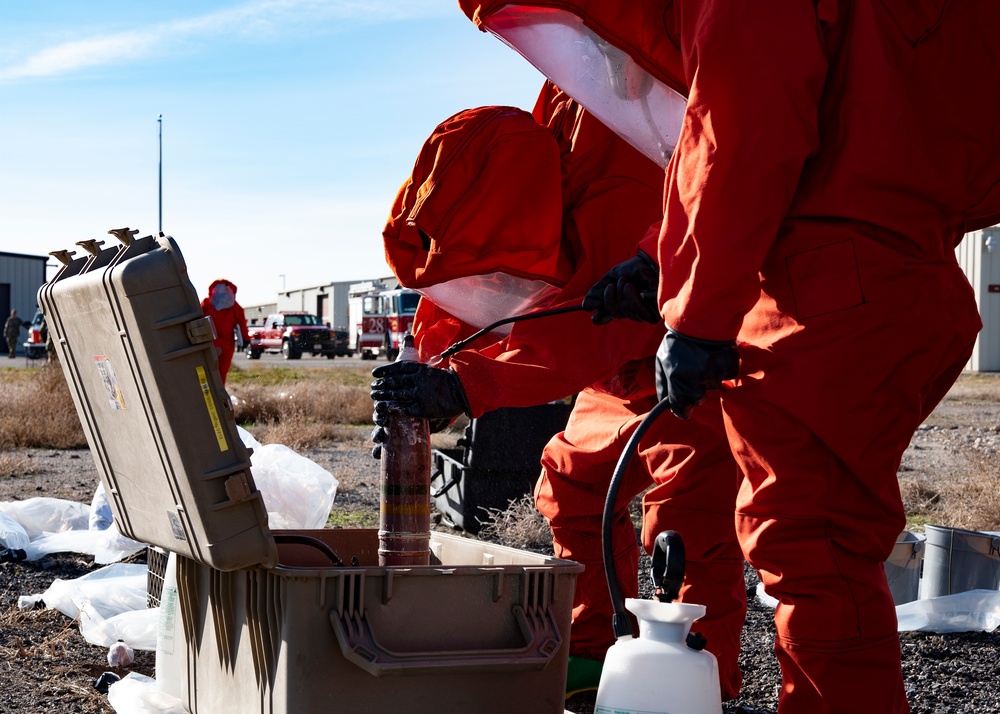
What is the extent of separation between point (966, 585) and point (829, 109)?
8.79 ft

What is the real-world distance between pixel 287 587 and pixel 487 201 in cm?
121

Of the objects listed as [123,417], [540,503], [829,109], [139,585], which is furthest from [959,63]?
A: [139,585]

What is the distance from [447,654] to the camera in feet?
7.73

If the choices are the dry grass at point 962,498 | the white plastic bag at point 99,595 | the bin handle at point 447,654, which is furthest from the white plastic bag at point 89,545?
the dry grass at point 962,498

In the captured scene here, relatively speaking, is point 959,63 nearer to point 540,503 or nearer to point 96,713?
point 540,503

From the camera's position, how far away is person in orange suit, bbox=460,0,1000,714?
2.08 m

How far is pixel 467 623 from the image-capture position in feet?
7.93

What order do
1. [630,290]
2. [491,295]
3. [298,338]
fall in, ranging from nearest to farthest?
[630,290], [491,295], [298,338]

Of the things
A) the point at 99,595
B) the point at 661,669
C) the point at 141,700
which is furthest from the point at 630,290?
the point at 99,595

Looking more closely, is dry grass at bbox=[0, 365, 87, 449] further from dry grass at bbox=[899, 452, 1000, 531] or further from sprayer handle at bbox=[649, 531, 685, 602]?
sprayer handle at bbox=[649, 531, 685, 602]

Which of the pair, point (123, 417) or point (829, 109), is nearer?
point (829, 109)

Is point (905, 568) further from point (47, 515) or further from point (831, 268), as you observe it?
point (47, 515)

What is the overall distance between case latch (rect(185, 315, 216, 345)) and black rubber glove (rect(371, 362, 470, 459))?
0.53 m

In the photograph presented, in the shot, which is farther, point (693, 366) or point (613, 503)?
point (613, 503)
